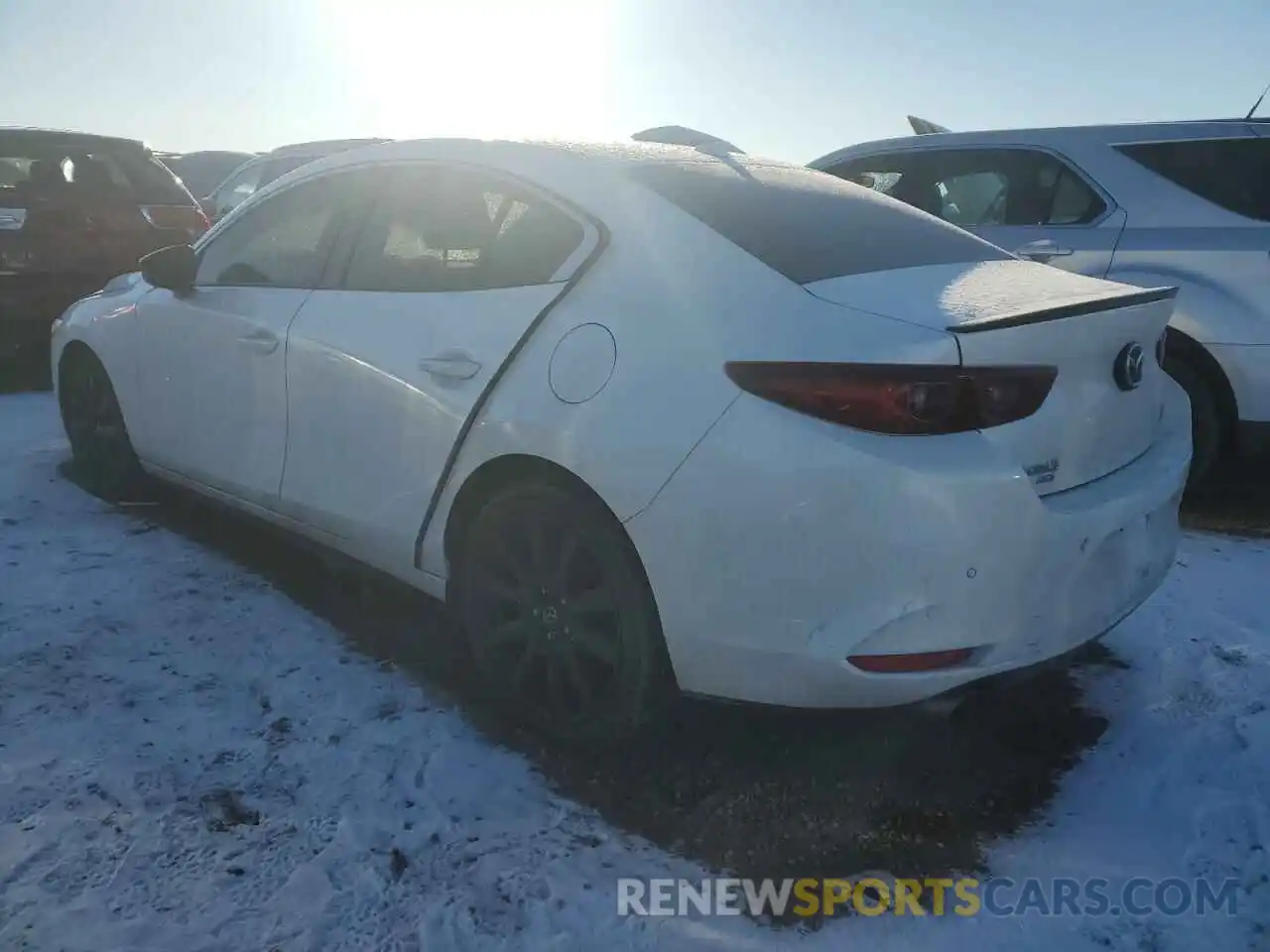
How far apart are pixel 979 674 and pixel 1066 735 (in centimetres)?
85

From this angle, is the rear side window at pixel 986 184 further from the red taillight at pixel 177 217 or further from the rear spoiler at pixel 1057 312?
the red taillight at pixel 177 217

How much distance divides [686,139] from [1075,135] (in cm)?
250

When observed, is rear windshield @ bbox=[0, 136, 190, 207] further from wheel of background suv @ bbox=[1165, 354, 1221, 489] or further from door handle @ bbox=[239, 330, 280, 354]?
wheel of background suv @ bbox=[1165, 354, 1221, 489]

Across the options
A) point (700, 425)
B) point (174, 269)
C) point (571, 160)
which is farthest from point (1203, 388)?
point (174, 269)

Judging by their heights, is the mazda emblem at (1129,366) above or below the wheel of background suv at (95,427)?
above

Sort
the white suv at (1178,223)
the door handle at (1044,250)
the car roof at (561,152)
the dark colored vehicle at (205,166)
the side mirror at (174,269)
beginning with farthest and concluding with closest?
the dark colored vehicle at (205,166), the door handle at (1044,250), the white suv at (1178,223), the side mirror at (174,269), the car roof at (561,152)

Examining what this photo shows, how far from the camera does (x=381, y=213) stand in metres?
3.34

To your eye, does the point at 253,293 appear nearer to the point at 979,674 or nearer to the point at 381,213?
the point at 381,213

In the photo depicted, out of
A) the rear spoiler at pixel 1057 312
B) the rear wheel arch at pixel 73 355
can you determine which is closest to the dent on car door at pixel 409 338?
the rear spoiler at pixel 1057 312

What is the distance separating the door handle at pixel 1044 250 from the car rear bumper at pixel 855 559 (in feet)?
9.41

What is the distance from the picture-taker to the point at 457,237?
122 inches

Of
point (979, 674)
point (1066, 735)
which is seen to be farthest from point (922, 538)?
point (1066, 735)

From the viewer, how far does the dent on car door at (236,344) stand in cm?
351

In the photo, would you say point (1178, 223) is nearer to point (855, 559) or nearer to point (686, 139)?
point (686, 139)
